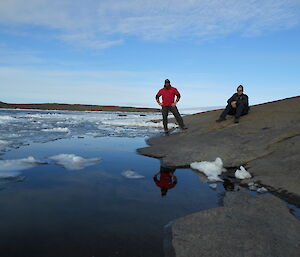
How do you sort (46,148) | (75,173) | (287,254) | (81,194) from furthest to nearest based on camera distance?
(46,148) < (75,173) < (81,194) < (287,254)

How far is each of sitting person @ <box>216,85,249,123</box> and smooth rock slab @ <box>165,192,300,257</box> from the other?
5.39 metres

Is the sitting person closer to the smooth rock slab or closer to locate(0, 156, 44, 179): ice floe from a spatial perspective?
the smooth rock slab

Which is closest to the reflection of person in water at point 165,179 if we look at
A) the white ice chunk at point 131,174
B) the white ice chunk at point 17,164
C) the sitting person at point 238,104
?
the white ice chunk at point 131,174

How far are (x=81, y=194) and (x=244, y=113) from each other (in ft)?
22.2

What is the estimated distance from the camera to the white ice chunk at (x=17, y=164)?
4258mm

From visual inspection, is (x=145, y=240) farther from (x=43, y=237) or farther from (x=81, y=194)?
(x=81, y=194)

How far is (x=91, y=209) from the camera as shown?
2746 millimetres

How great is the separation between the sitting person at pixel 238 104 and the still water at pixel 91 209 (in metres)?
4.13

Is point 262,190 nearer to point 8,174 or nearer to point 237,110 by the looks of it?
point 8,174

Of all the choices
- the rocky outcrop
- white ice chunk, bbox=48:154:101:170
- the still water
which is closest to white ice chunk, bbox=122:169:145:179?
the still water

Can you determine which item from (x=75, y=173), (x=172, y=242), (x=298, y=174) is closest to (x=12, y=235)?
(x=172, y=242)

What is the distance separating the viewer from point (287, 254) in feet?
6.42

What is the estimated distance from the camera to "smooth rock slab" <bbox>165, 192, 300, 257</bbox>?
200 cm

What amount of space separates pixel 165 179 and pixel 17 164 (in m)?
2.66
